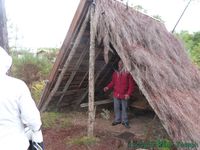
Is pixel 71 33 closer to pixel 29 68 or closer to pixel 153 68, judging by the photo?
pixel 153 68

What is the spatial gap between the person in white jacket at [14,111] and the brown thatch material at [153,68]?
2539mm

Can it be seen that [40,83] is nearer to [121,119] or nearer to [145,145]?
[121,119]

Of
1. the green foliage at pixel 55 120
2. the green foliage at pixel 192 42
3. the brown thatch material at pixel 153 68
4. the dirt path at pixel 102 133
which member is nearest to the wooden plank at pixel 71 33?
the brown thatch material at pixel 153 68

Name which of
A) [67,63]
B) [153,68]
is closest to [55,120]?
[67,63]

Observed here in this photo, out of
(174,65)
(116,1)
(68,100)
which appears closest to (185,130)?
(174,65)

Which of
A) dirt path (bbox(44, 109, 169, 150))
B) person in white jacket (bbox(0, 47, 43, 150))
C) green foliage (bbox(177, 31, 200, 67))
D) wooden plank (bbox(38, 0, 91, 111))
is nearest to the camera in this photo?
person in white jacket (bbox(0, 47, 43, 150))

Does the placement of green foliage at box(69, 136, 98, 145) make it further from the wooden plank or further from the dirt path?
the wooden plank

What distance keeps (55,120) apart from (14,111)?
476cm

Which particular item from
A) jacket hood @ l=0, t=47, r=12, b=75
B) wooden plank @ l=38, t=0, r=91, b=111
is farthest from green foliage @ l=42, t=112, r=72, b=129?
jacket hood @ l=0, t=47, r=12, b=75

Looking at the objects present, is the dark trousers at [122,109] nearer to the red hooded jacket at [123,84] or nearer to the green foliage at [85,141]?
the red hooded jacket at [123,84]

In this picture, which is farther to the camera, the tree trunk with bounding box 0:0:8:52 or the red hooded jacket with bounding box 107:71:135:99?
the red hooded jacket with bounding box 107:71:135:99

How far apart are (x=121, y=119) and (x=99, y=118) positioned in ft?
2.96

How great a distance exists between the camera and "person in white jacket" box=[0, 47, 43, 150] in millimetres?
3141

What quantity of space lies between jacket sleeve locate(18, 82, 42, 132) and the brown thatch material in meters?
2.49
